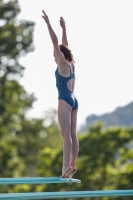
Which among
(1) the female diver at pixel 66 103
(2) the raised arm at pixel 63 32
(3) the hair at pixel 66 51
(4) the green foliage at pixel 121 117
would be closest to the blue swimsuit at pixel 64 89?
(1) the female diver at pixel 66 103

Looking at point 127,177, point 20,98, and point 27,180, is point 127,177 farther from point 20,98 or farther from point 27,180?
point 27,180

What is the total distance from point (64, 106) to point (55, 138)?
4798 cm

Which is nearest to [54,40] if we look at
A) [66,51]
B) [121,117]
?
[66,51]

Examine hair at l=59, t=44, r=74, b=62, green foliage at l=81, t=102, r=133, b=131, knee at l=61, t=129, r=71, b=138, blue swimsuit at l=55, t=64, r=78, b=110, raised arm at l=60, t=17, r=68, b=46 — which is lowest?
knee at l=61, t=129, r=71, b=138

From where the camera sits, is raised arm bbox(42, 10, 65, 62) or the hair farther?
the hair

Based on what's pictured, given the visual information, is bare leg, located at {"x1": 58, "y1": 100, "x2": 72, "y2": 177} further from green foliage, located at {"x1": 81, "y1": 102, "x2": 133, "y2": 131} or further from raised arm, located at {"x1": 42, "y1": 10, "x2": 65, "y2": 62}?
green foliage, located at {"x1": 81, "y1": 102, "x2": 133, "y2": 131}

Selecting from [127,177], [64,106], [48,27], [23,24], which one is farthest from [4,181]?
[23,24]

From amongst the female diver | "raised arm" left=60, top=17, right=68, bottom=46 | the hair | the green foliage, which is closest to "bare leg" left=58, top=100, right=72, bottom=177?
the female diver

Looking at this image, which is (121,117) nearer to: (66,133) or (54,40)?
(66,133)

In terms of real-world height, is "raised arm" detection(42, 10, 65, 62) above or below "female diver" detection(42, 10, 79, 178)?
above

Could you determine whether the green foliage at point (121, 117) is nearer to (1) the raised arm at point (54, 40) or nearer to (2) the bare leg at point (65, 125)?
(2) the bare leg at point (65, 125)

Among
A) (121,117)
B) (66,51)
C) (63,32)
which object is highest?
(121,117)

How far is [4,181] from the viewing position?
25.3 feet

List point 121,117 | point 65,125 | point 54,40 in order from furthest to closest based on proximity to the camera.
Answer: point 121,117, point 65,125, point 54,40
